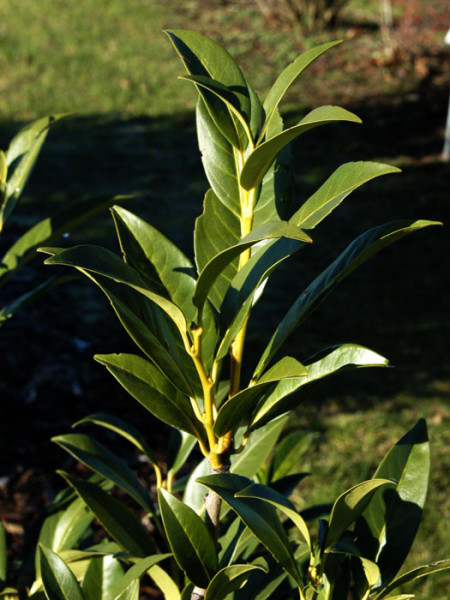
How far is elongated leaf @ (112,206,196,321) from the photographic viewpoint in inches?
43.6

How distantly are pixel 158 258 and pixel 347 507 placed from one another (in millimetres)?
457

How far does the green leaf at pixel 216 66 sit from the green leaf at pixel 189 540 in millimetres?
545

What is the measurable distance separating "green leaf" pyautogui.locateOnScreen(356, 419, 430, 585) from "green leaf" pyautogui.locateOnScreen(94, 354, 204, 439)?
0.33m

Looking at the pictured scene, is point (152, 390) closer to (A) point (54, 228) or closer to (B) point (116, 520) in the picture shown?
(B) point (116, 520)

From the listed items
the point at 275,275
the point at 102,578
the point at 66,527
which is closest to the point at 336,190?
the point at 102,578

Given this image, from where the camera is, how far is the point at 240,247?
0.88m

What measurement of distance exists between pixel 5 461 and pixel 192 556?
214cm

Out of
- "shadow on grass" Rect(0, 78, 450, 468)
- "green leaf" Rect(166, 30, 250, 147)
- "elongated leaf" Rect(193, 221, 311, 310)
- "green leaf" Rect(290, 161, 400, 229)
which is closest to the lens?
"elongated leaf" Rect(193, 221, 311, 310)

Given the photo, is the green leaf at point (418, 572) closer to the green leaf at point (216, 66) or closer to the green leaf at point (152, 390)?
the green leaf at point (152, 390)

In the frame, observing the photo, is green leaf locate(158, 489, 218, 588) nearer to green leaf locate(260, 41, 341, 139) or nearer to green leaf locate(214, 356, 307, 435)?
green leaf locate(214, 356, 307, 435)

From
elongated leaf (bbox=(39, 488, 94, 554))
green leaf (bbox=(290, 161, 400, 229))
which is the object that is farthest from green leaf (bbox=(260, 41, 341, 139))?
elongated leaf (bbox=(39, 488, 94, 554))

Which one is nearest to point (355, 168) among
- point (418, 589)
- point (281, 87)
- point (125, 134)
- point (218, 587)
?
point (281, 87)

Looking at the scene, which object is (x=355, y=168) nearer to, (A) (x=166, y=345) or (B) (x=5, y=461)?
(A) (x=166, y=345)

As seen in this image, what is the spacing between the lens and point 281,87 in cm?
104
